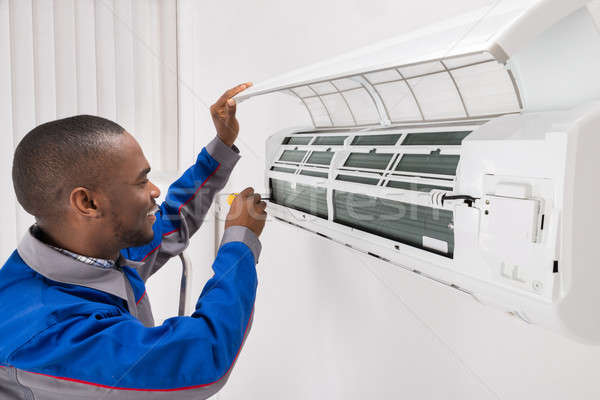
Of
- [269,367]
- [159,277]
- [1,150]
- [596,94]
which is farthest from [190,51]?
[596,94]

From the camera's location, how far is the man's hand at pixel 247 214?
→ 1.04 metres

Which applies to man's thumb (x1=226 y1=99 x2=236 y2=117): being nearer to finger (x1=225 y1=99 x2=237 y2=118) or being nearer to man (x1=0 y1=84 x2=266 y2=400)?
finger (x1=225 y1=99 x2=237 y2=118)

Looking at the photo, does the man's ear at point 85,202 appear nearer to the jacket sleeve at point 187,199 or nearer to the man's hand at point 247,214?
the man's hand at point 247,214

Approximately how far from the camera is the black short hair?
83 cm

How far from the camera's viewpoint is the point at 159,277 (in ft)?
8.14

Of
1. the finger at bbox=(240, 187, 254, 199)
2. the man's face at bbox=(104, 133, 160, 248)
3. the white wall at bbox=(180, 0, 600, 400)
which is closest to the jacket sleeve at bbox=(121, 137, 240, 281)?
the finger at bbox=(240, 187, 254, 199)

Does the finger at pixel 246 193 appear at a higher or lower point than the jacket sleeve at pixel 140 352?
higher

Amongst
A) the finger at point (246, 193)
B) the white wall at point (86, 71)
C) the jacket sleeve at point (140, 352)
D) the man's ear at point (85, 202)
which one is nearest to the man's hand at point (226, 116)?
the finger at point (246, 193)

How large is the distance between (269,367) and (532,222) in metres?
1.77

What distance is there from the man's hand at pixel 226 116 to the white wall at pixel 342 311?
1.42 ft

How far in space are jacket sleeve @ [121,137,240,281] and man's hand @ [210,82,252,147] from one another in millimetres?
26

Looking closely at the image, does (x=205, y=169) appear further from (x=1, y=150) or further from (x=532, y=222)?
(x=1, y=150)

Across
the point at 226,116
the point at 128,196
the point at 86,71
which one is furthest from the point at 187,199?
the point at 86,71

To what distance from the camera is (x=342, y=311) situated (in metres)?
1.57
